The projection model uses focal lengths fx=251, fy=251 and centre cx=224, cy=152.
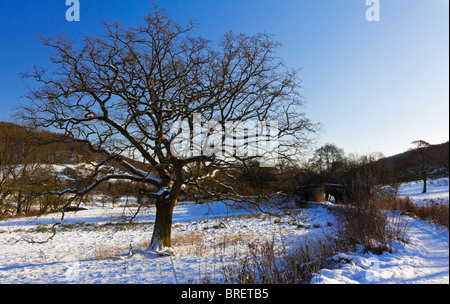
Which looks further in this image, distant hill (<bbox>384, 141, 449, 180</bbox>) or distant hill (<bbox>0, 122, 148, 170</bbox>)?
distant hill (<bbox>0, 122, 148, 170</bbox>)

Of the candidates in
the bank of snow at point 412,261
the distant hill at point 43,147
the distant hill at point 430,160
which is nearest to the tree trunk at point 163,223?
the distant hill at point 43,147

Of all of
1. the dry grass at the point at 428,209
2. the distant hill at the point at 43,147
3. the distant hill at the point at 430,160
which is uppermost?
the distant hill at the point at 43,147

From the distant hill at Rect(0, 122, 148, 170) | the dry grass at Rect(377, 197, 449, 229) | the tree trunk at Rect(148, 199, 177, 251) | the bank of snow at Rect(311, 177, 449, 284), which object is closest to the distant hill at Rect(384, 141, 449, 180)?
the bank of snow at Rect(311, 177, 449, 284)

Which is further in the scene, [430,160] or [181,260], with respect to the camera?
[181,260]

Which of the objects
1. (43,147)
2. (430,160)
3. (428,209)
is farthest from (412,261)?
(43,147)

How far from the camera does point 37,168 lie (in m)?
8.97

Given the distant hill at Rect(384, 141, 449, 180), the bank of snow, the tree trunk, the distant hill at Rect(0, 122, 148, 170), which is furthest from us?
the tree trunk

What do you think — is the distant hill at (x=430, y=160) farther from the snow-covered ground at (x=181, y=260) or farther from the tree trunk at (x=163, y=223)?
the tree trunk at (x=163, y=223)

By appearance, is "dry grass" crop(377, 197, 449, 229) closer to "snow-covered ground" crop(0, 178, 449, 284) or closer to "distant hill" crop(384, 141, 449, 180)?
"snow-covered ground" crop(0, 178, 449, 284)

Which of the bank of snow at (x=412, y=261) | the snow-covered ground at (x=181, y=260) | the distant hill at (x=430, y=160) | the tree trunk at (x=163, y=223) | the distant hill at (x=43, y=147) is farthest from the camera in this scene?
the tree trunk at (x=163, y=223)

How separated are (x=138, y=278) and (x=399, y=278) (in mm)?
5124

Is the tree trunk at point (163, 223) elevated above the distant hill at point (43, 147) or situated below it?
below

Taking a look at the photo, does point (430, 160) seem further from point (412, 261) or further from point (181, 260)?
point (181, 260)
